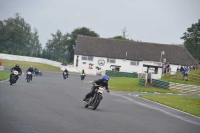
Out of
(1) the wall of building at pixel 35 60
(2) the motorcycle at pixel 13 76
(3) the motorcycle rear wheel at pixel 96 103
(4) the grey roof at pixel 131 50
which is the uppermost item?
(4) the grey roof at pixel 131 50

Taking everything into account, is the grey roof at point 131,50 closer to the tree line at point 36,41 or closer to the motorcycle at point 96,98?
the tree line at point 36,41

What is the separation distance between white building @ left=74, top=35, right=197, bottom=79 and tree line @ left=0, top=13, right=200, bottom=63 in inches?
462

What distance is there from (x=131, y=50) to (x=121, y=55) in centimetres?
302

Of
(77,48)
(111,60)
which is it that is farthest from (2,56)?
(111,60)

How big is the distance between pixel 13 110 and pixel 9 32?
6267 cm

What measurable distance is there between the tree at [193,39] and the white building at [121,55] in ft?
38.4

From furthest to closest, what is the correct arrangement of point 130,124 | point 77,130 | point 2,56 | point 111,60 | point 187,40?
1. point 187,40
2. point 111,60
3. point 2,56
4. point 130,124
5. point 77,130

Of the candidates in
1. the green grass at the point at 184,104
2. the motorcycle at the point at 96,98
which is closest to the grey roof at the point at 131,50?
the green grass at the point at 184,104

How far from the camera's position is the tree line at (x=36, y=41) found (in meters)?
77.2

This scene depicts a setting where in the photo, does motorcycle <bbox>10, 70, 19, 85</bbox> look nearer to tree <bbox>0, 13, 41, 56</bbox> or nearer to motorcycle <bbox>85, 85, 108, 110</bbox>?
motorcycle <bbox>85, 85, 108, 110</bbox>

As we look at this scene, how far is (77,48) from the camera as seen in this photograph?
9381 cm

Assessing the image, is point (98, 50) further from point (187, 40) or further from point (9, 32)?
point (187, 40)

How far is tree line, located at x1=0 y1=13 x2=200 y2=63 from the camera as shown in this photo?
253 feet

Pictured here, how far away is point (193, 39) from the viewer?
116000 mm
